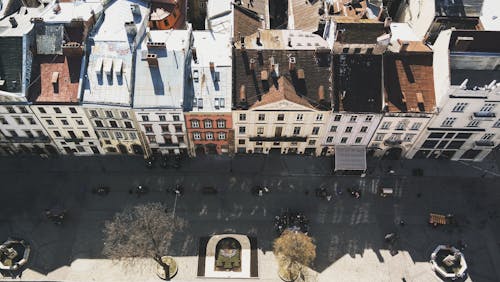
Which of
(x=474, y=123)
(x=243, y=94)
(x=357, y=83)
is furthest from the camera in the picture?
(x=474, y=123)

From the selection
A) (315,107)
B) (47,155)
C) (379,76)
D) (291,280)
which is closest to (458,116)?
(379,76)

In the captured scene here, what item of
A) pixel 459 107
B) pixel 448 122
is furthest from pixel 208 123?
pixel 459 107

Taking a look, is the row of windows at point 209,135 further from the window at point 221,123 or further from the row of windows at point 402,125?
the row of windows at point 402,125

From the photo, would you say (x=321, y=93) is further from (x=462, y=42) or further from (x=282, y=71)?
(x=462, y=42)

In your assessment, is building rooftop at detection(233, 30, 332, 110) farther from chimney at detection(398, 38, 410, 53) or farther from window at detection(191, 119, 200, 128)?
chimney at detection(398, 38, 410, 53)

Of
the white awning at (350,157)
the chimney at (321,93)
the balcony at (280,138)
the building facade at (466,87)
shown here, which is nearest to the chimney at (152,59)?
the balcony at (280,138)

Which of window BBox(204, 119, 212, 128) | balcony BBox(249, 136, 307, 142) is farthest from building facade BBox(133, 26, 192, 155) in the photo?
balcony BBox(249, 136, 307, 142)
